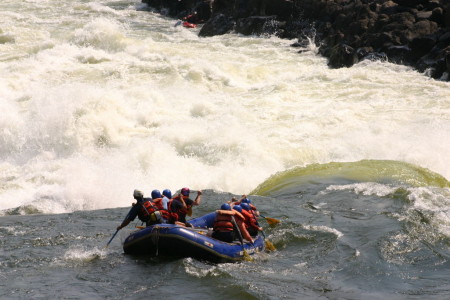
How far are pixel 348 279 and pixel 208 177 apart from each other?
787 cm

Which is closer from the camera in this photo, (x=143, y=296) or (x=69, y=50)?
(x=143, y=296)

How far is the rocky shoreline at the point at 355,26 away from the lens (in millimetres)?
26156

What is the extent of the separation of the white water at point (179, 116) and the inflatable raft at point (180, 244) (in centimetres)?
498

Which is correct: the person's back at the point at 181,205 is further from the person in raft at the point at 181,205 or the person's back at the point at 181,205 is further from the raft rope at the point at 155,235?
the raft rope at the point at 155,235

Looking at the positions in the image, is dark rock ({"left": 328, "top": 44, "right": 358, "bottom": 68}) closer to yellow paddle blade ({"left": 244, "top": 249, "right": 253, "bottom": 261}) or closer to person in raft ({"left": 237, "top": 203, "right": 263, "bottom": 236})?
person in raft ({"left": 237, "top": 203, "right": 263, "bottom": 236})

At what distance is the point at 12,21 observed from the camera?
33438mm

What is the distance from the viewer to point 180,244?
9883mm

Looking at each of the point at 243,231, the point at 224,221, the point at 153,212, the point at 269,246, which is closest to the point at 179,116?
the point at 269,246

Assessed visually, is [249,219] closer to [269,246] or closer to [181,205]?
[269,246]

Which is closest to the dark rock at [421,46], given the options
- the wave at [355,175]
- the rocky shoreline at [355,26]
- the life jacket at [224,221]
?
the rocky shoreline at [355,26]

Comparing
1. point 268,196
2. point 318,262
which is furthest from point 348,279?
point 268,196

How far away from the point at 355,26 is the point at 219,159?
13.9 m

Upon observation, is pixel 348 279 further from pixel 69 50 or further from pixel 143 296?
pixel 69 50

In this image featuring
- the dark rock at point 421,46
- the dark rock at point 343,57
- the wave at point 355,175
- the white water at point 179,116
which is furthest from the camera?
the dark rock at point 343,57
